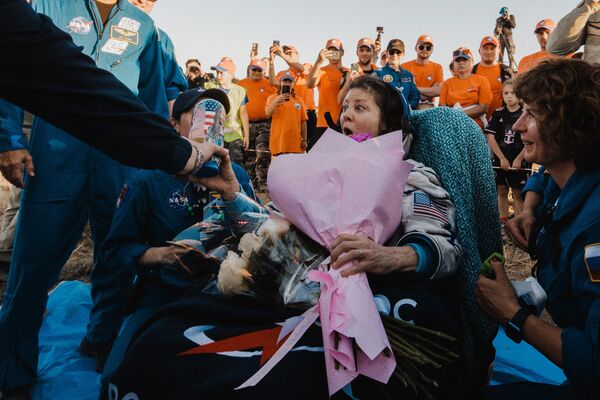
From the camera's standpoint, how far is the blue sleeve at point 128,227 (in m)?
2.09

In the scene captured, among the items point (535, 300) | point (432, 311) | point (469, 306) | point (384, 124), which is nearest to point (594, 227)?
point (535, 300)

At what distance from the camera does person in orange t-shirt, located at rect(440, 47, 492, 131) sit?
20.2 ft

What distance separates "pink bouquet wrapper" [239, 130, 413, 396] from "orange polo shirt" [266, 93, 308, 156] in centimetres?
621

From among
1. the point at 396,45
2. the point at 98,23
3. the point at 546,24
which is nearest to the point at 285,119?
the point at 396,45

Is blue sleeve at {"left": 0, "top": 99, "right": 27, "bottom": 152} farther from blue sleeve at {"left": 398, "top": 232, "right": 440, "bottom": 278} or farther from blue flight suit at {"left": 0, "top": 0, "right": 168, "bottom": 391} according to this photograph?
blue sleeve at {"left": 398, "top": 232, "right": 440, "bottom": 278}

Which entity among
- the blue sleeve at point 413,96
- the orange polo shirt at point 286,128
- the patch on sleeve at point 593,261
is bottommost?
the orange polo shirt at point 286,128

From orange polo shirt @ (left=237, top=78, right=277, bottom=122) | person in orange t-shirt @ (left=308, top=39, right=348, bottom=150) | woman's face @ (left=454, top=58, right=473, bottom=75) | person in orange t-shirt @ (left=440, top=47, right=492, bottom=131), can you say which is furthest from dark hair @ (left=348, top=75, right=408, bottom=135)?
orange polo shirt @ (left=237, top=78, right=277, bottom=122)

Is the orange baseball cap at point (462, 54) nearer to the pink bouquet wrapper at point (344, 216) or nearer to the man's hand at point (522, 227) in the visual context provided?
the man's hand at point (522, 227)

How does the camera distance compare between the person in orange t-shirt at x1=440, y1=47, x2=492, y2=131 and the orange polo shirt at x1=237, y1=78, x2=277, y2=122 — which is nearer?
the person in orange t-shirt at x1=440, y1=47, x2=492, y2=131

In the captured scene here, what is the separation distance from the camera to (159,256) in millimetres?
1904

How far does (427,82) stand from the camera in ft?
22.5

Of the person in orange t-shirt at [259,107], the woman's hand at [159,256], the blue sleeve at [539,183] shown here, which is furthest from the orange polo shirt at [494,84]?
the woman's hand at [159,256]

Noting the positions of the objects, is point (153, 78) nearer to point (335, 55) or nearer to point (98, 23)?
point (98, 23)

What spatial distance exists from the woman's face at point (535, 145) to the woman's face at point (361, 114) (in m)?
0.68
